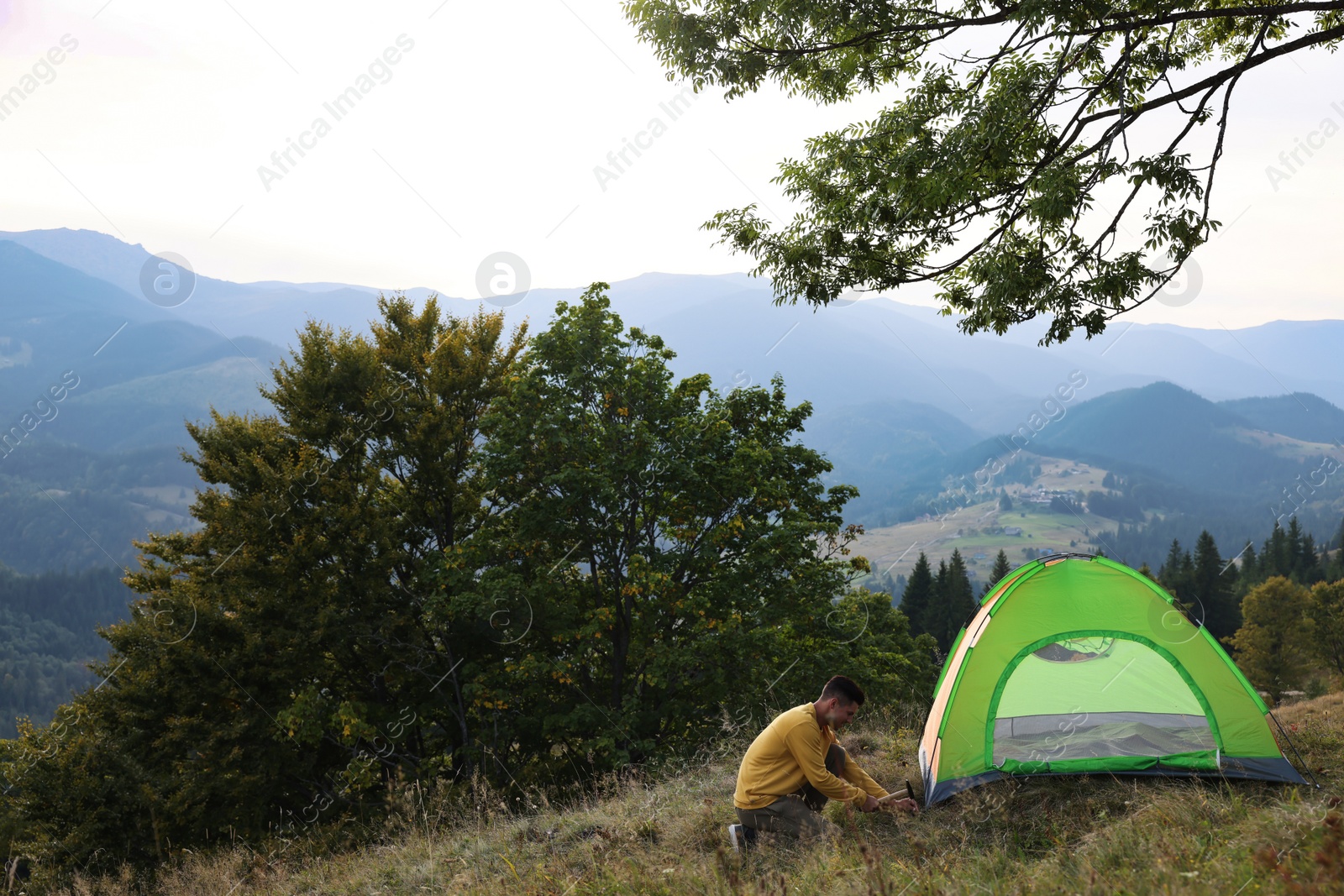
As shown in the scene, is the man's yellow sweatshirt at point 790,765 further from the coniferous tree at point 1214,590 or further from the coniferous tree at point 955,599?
the coniferous tree at point 1214,590

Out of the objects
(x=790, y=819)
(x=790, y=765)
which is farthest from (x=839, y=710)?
(x=790, y=819)

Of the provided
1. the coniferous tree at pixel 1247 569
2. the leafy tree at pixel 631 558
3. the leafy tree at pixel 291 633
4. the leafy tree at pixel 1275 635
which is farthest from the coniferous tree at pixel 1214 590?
the leafy tree at pixel 291 633

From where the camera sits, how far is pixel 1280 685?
54562 mm

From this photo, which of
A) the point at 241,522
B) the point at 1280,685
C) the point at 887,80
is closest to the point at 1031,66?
the point at 887,80

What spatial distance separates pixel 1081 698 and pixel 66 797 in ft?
72.8

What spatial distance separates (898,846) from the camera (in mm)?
5762

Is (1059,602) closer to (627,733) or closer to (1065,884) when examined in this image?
(1065,884)

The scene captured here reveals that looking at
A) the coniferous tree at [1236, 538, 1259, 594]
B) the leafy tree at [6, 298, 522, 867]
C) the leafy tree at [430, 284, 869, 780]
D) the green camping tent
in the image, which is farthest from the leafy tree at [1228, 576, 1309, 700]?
the green camping tent

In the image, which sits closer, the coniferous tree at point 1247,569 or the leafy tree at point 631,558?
the leafy tree at point 631,558

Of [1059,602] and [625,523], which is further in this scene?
[625,523]

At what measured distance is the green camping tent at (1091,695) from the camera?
6715mm

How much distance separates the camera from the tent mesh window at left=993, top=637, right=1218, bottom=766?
686 cm

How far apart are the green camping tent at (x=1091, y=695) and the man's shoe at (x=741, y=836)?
172cm

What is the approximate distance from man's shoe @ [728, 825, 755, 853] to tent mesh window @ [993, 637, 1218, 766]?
2.40 metres
